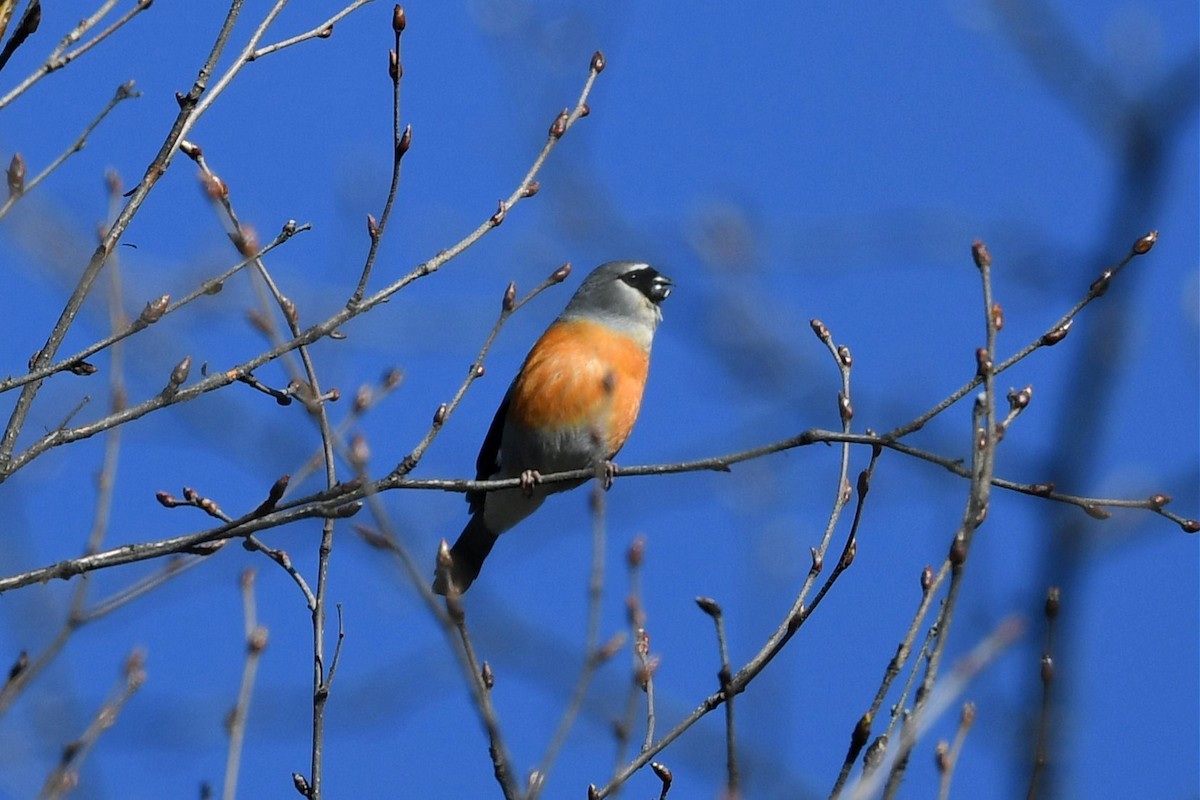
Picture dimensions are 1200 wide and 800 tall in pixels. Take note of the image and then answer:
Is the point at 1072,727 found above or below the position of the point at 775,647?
below

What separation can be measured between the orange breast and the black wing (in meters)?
0.17

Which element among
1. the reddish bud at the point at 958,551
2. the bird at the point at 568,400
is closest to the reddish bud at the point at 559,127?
the reddish bud at the point at 958,551

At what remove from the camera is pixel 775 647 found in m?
3.20

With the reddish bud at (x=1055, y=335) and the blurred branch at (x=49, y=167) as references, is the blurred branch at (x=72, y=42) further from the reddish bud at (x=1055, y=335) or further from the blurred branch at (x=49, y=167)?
the reddish bud at (x=1055, y=335)

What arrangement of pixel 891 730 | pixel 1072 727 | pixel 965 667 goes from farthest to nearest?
pixel 891 730, pixel 965 667, pixel 1072 727

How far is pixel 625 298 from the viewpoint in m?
7.23

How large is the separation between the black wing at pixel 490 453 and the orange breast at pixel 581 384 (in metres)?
0.17

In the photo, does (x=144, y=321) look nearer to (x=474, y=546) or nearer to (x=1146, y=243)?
(x=1146, y=243)

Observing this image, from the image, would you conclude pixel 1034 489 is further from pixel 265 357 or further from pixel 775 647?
pixel 265 357

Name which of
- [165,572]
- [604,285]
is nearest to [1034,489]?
[165,572]

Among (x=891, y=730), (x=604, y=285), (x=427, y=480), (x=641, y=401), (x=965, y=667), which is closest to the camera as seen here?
(x=965, y=667)

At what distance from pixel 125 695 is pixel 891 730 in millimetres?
1895

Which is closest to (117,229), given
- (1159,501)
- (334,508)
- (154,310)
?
(154,310)

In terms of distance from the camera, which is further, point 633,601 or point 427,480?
point 427,480
